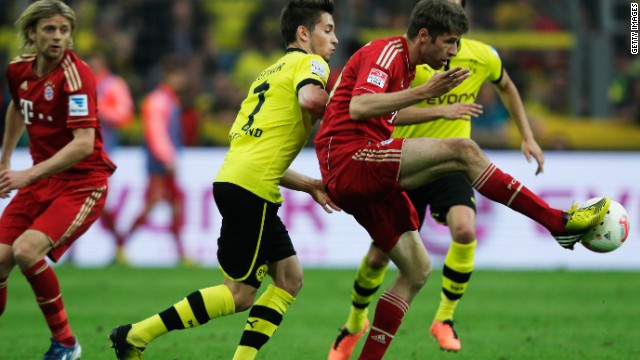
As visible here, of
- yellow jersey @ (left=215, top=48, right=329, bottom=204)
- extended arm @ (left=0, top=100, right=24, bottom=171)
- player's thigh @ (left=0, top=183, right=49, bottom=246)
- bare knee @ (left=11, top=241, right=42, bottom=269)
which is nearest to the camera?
yellow jersey @ (left=215, top=48, right=329, bottom=204)

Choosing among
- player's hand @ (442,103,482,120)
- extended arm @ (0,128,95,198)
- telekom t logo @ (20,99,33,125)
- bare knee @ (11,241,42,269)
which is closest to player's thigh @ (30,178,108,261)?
bare knee @ (11,241,42,269)

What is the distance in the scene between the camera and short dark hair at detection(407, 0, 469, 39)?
6391mm

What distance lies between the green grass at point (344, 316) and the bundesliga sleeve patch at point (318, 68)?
2350 millimetres

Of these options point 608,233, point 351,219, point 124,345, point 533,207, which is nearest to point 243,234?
point 124,345

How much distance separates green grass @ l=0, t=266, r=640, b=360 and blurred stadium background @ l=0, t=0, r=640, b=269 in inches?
28.4

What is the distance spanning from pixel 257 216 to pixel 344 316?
152 inches

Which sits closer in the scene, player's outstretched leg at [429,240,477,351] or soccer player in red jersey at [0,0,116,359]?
soccer player in red jersey at [0,0,116,359]

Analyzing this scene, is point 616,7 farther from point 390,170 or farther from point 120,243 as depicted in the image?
point 390,170

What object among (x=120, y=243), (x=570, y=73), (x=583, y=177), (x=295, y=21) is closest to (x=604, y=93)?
(x=570, y=73)

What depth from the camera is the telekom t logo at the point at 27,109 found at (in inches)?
292

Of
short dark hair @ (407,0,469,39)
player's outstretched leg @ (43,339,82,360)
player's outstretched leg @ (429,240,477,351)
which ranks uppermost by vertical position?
short dark hair @ (407,0,469,39)

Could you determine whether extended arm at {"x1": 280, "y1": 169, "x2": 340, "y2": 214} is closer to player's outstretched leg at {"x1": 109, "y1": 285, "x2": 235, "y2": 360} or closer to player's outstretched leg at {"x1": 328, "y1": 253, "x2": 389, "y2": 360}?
player's outstretched leg at {"x1": 109, "y1": 285, "x2": 235, "y2": 360}

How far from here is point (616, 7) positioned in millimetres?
17641

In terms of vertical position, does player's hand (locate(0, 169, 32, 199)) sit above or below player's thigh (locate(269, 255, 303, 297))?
above
